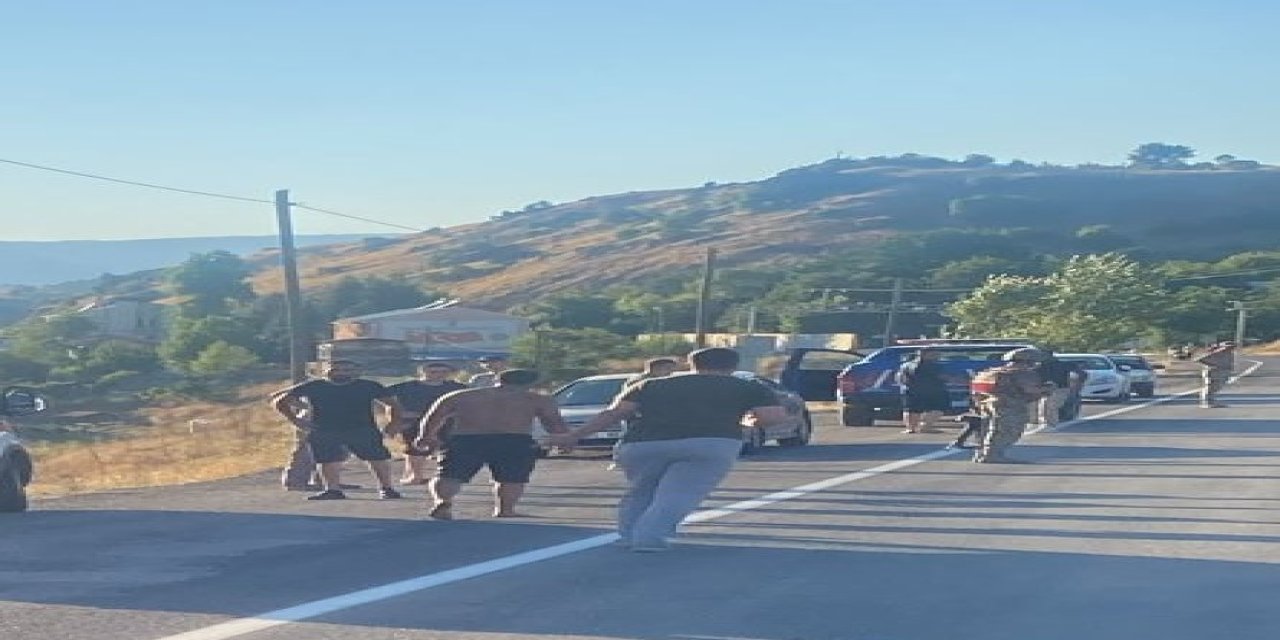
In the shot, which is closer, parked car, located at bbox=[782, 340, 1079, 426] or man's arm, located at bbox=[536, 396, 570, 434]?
man's arm, located at bbox=[536, 396, 570, 434]

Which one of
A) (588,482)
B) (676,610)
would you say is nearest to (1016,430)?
(588,482)

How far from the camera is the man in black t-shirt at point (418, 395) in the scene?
59.1 feet

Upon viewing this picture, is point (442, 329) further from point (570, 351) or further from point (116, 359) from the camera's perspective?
point (570, 351)

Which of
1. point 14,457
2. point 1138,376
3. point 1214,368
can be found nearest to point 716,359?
point 14,457

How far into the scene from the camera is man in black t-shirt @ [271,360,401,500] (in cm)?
1684

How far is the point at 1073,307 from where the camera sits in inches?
2847

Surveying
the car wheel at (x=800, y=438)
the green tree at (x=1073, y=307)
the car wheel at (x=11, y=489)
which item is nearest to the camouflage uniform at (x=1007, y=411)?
the car wheel at (x=800, y=438)

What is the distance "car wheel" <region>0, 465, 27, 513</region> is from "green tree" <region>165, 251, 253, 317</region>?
77861 millimetres

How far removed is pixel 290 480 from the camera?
719 inches

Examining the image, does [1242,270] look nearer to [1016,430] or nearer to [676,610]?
[1016,430]

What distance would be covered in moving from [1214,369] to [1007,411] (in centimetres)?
1738

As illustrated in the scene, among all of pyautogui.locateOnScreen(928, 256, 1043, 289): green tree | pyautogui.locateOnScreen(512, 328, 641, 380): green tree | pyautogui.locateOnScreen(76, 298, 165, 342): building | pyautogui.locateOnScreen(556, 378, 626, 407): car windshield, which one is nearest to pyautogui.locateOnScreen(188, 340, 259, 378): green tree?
pyautogui.locateOnScreen(512, 328, 641, 380): green tree

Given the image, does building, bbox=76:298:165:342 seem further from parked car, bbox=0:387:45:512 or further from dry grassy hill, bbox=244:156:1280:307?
parked car, bbox=0:387:45:512

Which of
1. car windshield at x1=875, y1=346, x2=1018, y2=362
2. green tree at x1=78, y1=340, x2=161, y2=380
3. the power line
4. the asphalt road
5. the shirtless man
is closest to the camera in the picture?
the asphalt road
